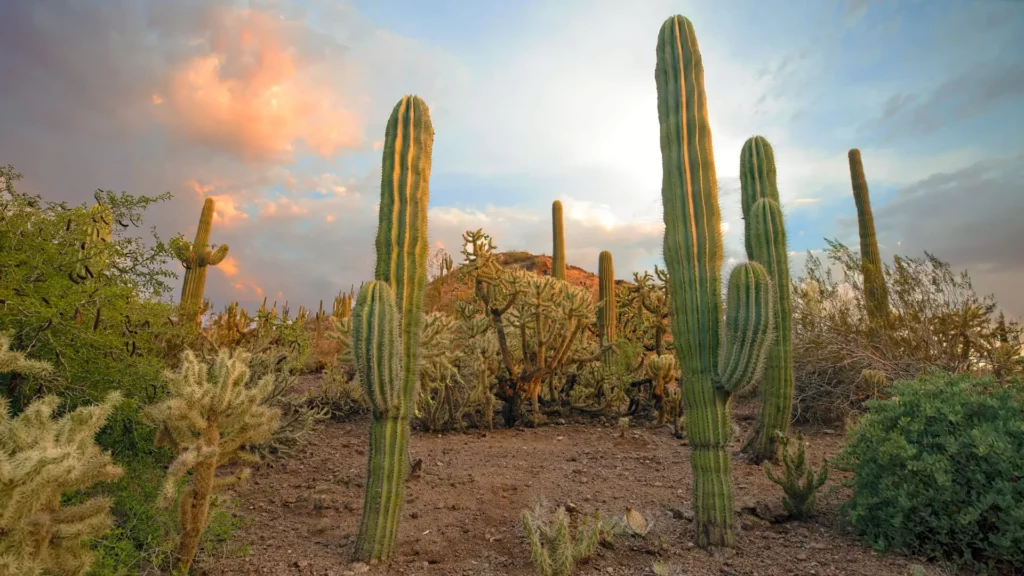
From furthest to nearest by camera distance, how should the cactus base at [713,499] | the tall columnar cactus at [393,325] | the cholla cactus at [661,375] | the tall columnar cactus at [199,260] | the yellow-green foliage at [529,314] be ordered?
the tall columnar cactus at [199,260] → the cholla cactus at [661,375] → the yellow-green foliage at [529,314] → the cactus base at [713,499] → the tall columnar cactus at [393,325]

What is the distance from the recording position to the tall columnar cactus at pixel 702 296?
3.60 metres

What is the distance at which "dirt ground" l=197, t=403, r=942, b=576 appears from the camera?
11.4 ft

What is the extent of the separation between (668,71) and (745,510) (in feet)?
10.9

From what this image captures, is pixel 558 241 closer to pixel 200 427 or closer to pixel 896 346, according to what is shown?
pixel 896 346

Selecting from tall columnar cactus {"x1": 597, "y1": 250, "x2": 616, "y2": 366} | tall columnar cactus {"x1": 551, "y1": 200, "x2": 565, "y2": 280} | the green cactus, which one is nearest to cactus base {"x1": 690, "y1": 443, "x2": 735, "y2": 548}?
the green cactus

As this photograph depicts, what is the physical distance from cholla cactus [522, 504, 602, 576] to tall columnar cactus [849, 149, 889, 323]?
665 cm

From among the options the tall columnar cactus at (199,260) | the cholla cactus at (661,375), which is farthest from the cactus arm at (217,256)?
the cholla cactus at (661,375)

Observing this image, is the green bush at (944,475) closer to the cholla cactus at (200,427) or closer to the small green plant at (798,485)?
the small green plant at (798,485)

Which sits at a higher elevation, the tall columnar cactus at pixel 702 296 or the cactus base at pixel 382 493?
the tall columnar cactus at pixel 702 296

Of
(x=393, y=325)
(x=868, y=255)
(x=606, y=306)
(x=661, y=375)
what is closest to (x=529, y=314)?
(x=661, y=375)

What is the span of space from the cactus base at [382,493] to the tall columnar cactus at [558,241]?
399 inches

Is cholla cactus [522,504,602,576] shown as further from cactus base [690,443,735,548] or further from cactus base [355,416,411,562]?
cactus base [355,416,411,562]

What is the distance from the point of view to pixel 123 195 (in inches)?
208

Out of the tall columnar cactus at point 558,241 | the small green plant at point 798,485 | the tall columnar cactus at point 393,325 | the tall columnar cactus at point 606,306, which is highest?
the tall columnar cactus at point 558,241
